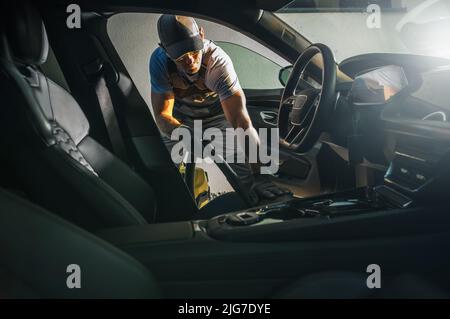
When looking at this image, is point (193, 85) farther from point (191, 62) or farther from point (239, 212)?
Answer: point (239, 212)

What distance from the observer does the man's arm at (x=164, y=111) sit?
199 centimetres

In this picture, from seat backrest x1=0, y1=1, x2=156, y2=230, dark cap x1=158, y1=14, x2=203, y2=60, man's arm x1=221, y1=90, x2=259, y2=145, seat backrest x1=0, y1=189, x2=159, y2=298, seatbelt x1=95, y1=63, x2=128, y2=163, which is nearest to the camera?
seat backrest x1=0, y1=189, x2=159, y2=298

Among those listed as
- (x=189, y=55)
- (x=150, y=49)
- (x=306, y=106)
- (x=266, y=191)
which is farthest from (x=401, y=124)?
(x=150, y=49)

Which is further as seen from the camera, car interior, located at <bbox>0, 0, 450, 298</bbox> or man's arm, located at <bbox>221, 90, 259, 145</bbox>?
man's arm, located at <bbox>221, 90, 259, 145</bbox>

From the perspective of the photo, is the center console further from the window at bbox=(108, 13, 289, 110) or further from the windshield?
the windshield

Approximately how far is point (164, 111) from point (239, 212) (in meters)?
1.23

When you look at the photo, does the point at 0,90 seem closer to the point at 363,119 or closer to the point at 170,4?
the point at 170,4

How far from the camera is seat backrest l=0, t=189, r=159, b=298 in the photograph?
64 centimetres

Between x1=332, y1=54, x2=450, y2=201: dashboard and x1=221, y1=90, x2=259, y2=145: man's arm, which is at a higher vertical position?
x1=221, y1=90, x2=259, y2=145: man's arm

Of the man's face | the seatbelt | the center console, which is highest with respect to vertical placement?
the man's face

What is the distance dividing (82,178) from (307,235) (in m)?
0.42

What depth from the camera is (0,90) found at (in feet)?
2.62

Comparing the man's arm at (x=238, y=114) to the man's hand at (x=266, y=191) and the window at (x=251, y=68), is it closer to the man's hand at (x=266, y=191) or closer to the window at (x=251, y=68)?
the man's hand at (x=266, y=191)

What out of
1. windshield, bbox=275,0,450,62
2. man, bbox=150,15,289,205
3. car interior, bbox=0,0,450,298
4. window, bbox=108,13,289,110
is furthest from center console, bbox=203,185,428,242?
windshield, bbox=275,0,450,62
